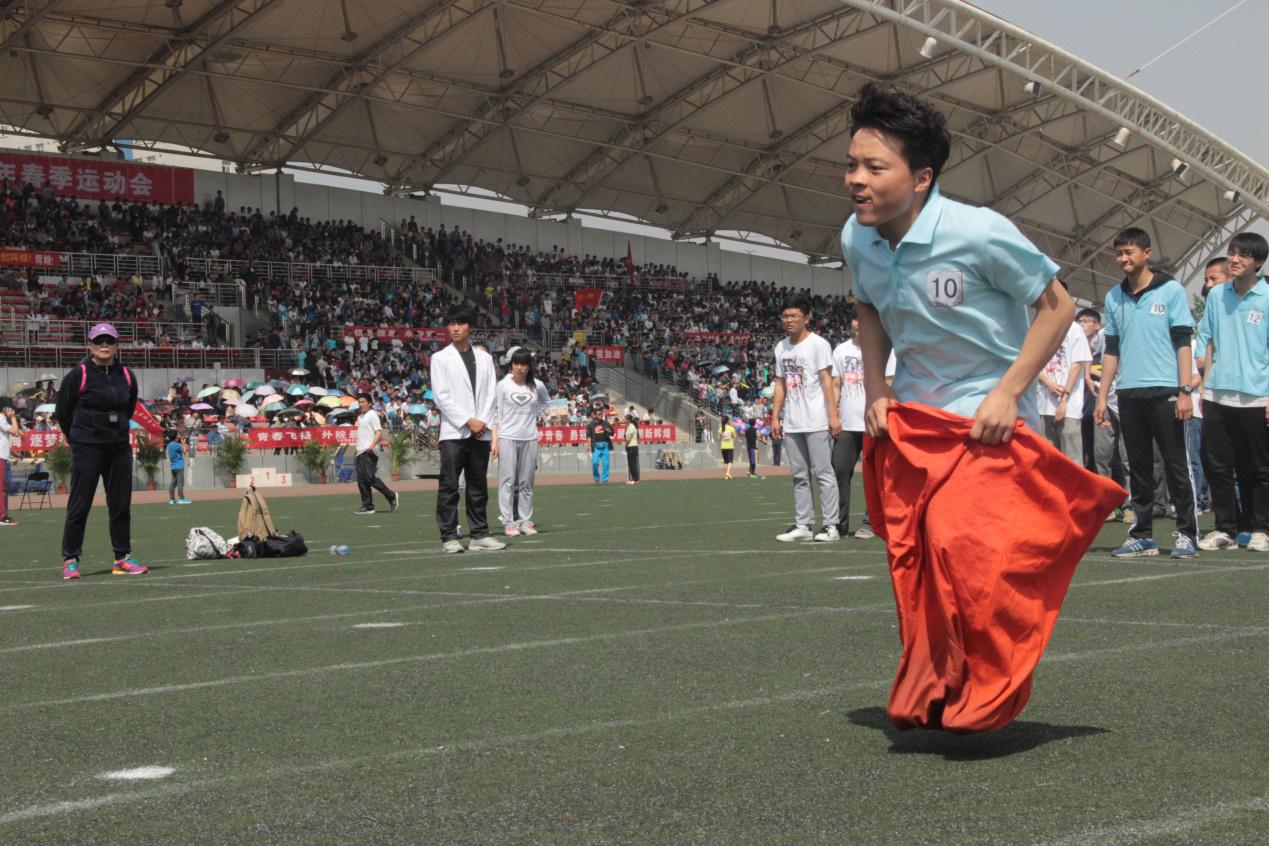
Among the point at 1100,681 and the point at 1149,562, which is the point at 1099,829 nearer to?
the point at 1100,681

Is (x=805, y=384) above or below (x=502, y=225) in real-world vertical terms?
below

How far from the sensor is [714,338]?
54.9 metres

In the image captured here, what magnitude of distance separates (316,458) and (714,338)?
24.8m

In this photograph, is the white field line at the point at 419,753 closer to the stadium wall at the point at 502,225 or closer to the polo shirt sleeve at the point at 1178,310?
the polo shirt sleeve at the point at 1178,310

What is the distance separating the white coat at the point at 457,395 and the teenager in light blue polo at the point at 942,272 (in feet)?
25.2

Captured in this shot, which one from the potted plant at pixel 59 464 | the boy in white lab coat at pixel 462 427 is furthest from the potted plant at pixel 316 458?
the boy in white lab coat at pixel 462 427

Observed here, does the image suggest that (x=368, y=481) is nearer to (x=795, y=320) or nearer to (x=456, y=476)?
(x=456, y=476)

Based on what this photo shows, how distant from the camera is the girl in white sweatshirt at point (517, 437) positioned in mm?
14023

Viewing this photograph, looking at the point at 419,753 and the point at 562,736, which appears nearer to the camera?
the point at 419,753

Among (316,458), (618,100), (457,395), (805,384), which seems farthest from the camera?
(618,100)

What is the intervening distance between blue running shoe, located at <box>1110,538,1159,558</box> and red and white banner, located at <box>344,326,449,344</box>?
35.2 meters

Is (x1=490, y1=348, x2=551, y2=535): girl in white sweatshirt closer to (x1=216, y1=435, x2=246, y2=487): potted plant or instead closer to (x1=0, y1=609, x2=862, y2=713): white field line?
(x1=0, y1=609, x2=862, y2=713): white field line

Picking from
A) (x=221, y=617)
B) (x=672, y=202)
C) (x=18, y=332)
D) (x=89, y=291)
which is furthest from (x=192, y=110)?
(x=221, y=617)

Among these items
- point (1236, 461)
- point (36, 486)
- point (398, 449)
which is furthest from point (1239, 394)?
point (398, 449)
